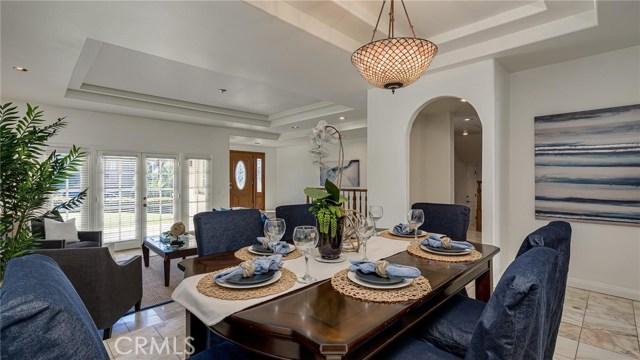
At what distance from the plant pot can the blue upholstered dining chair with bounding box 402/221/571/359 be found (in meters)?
0.55

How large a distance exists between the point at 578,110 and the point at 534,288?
3.31 metres

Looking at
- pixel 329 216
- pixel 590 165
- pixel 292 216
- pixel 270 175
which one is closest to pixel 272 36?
pixel 292 216

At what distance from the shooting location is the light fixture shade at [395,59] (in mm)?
1742

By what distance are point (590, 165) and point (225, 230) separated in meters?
3.52

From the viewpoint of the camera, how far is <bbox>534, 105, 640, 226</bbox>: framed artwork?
9.11 feet

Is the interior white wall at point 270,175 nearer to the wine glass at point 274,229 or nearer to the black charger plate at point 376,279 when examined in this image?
the wine glass at point 274,229

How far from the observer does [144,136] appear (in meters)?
5.62

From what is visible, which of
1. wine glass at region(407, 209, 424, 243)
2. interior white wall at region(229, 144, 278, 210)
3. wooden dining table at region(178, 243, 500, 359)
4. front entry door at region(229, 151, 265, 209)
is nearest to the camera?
wooden dining table at region(178, 243, 500, 359)

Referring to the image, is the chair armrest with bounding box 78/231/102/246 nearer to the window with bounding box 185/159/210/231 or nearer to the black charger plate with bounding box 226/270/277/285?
the window with bounding box 185/159/210/231

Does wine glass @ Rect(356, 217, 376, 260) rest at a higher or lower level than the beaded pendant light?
lower

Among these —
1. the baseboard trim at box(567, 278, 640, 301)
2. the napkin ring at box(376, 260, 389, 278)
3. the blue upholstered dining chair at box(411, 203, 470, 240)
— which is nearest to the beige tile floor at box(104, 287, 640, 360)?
the baseboard trim at box(567, 278, 640, 301)

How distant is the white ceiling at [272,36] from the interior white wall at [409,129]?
197 millimetres

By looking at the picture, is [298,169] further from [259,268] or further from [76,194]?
[259,268]

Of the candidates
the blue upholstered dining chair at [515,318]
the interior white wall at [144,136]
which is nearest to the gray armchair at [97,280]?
the blue upholstered dining chair at [515,318]
